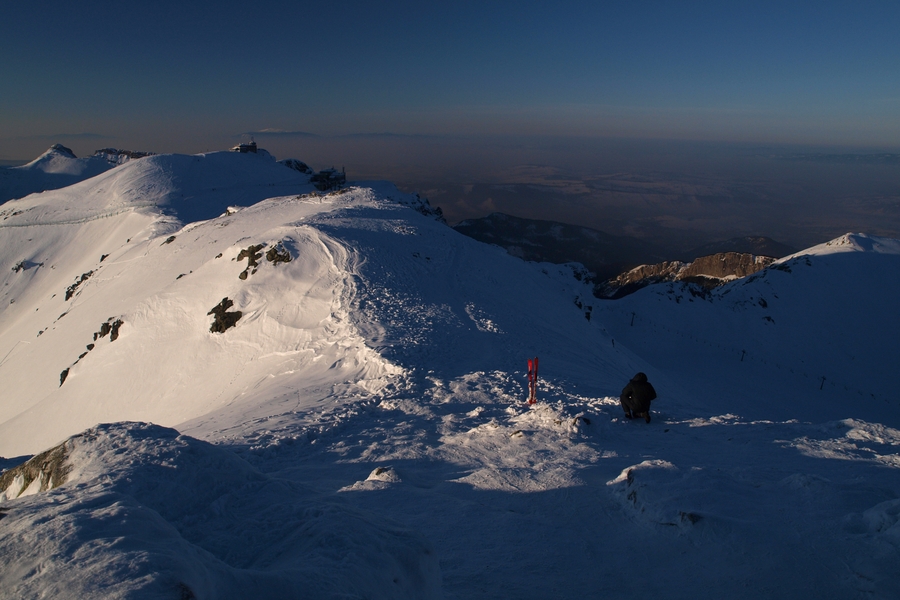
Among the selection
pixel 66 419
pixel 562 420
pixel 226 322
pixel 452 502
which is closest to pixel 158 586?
pixel 452 502

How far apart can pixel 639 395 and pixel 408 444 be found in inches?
213

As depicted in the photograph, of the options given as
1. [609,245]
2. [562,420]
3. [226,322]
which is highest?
[562,420]

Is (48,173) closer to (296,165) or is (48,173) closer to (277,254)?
(296,165)

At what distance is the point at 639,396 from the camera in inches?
415

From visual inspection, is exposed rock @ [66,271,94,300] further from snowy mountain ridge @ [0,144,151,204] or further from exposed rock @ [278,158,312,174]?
snowy mountain ridge @ [0,144,151,204]

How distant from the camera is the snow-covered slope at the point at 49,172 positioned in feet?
362

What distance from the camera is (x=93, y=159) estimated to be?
12606 cm

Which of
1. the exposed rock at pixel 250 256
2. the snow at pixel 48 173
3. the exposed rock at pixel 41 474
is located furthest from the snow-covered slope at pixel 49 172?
the exposed rock at pixel 41 474

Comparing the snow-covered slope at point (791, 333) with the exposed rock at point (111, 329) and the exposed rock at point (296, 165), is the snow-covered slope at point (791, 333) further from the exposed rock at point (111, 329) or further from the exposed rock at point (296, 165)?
the exposed rock at point (296, 165)

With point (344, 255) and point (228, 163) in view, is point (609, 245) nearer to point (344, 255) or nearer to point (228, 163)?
point (228, 163)

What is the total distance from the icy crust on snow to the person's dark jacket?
7.44 meters

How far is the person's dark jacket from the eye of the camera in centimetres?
1052

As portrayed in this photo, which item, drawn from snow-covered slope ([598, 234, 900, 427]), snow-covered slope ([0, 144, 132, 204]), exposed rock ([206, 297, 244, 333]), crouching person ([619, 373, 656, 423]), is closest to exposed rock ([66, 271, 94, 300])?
exposed rock ([206, 297, 244, 333])

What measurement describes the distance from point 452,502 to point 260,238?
24319 millimetres
